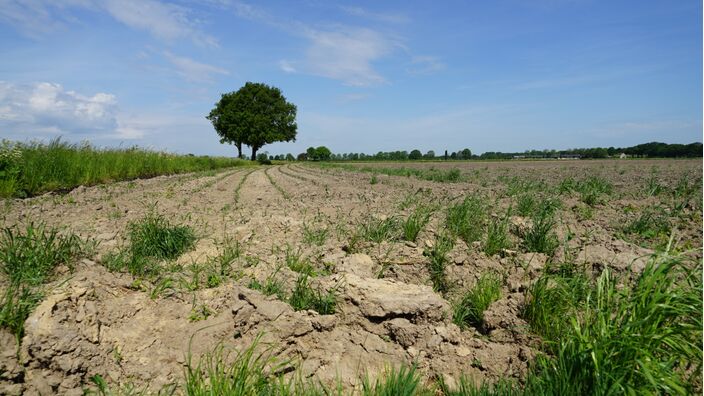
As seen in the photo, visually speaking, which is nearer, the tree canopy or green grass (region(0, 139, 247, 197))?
green grass (region(0, 139, 247, 197))

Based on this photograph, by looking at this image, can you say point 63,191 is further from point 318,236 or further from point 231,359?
point 231,359

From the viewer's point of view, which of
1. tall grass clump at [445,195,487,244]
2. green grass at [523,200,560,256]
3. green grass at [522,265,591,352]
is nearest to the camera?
green grass at [522,265,591,352]

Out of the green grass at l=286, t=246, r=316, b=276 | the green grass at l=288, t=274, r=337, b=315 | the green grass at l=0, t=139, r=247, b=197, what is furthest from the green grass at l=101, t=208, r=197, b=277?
the green grass at l=0, t=139, r=247, b=197

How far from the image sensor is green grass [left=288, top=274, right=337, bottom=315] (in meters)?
2.92

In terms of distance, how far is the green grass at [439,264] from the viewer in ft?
11.8

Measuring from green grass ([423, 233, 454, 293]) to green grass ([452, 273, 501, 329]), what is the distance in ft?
1.22

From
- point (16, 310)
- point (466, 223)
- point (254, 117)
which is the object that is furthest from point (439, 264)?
point (254, 117)

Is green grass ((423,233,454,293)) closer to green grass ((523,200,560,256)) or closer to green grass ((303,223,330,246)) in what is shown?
green grass ((523,200,560,256))

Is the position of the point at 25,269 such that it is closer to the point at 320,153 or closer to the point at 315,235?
the point at 315,235

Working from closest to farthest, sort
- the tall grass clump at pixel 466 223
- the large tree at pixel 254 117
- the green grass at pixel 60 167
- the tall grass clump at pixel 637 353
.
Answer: the tall grass clump at pixel 637 353, the tall grass clump at pixel 466 223, the green grass at pixel 60 167, the large tree at pixel 254 117

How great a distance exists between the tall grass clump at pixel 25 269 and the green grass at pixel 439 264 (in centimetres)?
317

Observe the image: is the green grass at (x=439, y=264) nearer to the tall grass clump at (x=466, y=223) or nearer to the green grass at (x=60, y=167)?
the tall grass clump at (x=466, y=223)

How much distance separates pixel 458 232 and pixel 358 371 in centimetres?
267

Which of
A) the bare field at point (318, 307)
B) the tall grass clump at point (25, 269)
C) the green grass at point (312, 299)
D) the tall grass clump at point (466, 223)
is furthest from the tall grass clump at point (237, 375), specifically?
the tall grass clump at point (466, 223)
